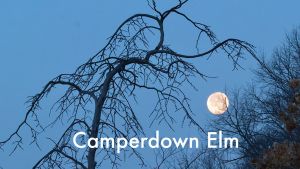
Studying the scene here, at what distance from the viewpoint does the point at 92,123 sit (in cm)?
400

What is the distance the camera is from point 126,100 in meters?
4.21

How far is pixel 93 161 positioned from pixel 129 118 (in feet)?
1.48

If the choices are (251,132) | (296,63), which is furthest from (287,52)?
(251,132)

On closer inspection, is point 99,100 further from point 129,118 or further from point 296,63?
point 296,63

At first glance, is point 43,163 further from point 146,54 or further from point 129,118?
point 146,54

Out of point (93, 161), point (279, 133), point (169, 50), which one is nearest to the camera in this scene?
point (93, 161)

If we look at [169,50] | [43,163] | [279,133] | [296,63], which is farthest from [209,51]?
[296,63]

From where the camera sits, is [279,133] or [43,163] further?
[279,133]

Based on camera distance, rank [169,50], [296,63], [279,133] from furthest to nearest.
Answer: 1. [296,63]
2. [279,133]
3. [169,50]

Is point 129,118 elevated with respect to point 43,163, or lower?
elevated

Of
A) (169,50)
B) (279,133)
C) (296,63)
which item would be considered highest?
(296,63)

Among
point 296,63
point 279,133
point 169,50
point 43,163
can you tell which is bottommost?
point 43,163

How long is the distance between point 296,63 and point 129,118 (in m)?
24.6

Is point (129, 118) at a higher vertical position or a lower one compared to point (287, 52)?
lower
